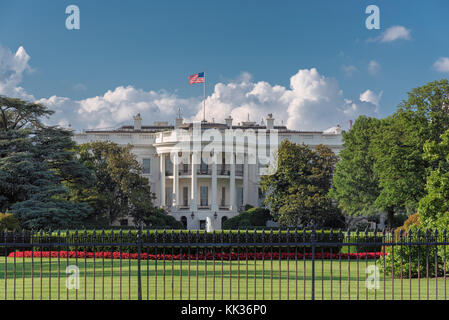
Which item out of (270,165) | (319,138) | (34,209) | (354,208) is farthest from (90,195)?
(319,138)

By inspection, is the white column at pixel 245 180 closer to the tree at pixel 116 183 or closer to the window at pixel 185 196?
the window at pixel 185 196

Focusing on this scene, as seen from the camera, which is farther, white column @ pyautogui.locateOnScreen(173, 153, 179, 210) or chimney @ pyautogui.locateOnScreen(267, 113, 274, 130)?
chimney @ pyautogui.locateOnScreen(267, 113, 274, 130)

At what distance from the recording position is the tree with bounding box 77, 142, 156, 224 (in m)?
53.2

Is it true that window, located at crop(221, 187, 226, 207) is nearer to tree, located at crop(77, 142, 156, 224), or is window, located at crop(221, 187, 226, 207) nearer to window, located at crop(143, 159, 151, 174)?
window, located at crop(143, 159, 151, 174)

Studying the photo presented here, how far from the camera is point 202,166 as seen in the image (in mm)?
67438

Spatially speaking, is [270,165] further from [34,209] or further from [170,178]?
[34,209]

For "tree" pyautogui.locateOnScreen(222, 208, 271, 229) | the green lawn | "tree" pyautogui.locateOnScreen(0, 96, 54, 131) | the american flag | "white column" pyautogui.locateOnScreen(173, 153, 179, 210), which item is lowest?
"tree" pyautogui.locateOnScreen(222, 208, 271, 229)

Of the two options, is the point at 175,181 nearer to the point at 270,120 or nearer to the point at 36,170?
the point at 270,120

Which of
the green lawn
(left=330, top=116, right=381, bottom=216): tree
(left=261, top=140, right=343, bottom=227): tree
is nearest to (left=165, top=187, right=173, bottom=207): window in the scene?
(left=261, top=140, right=343, bottom=227): tree

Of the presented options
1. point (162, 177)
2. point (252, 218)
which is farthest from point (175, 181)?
point (252, 218)

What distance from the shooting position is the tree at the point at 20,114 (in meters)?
43.2

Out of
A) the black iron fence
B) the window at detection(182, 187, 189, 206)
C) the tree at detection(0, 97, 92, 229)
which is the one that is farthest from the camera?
the window at detection(182, 187, 189, 206)

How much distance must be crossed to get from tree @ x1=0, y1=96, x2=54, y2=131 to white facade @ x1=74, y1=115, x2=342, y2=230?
19472 mm

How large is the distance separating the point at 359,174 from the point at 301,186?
5.18m
